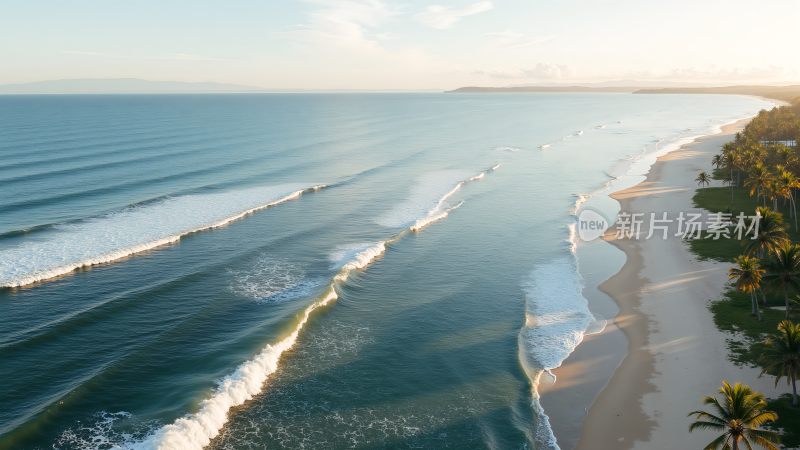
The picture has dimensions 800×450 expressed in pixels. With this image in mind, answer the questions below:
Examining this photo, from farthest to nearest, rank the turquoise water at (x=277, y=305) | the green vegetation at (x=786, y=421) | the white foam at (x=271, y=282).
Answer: the white foam at (x=271, y=282)
the turquoise water at (x=277, y=305)
the green vegetation at (x=786, y=421)

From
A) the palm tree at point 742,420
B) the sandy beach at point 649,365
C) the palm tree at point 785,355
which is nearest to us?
the palm tree at point 742,420

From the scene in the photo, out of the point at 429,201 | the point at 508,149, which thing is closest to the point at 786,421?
the point at 429,201

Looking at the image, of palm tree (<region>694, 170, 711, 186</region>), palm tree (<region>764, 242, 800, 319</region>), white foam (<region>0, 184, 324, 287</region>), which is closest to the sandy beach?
palm tree (<region>764, 242, 800, 319</region>)

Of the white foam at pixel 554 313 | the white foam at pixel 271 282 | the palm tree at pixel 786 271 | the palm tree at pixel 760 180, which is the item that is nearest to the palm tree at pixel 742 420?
the white foam at pixel 554 313

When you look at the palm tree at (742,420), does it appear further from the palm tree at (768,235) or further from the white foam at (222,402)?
the white foam at (222,402)

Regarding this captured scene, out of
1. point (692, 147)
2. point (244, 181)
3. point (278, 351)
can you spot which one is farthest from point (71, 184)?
point (692, 147)

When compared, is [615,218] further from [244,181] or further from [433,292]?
[244,181]

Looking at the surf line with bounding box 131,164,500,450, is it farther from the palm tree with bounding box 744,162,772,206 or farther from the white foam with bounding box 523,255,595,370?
the palm tree with bounding box 744,162,772,206
